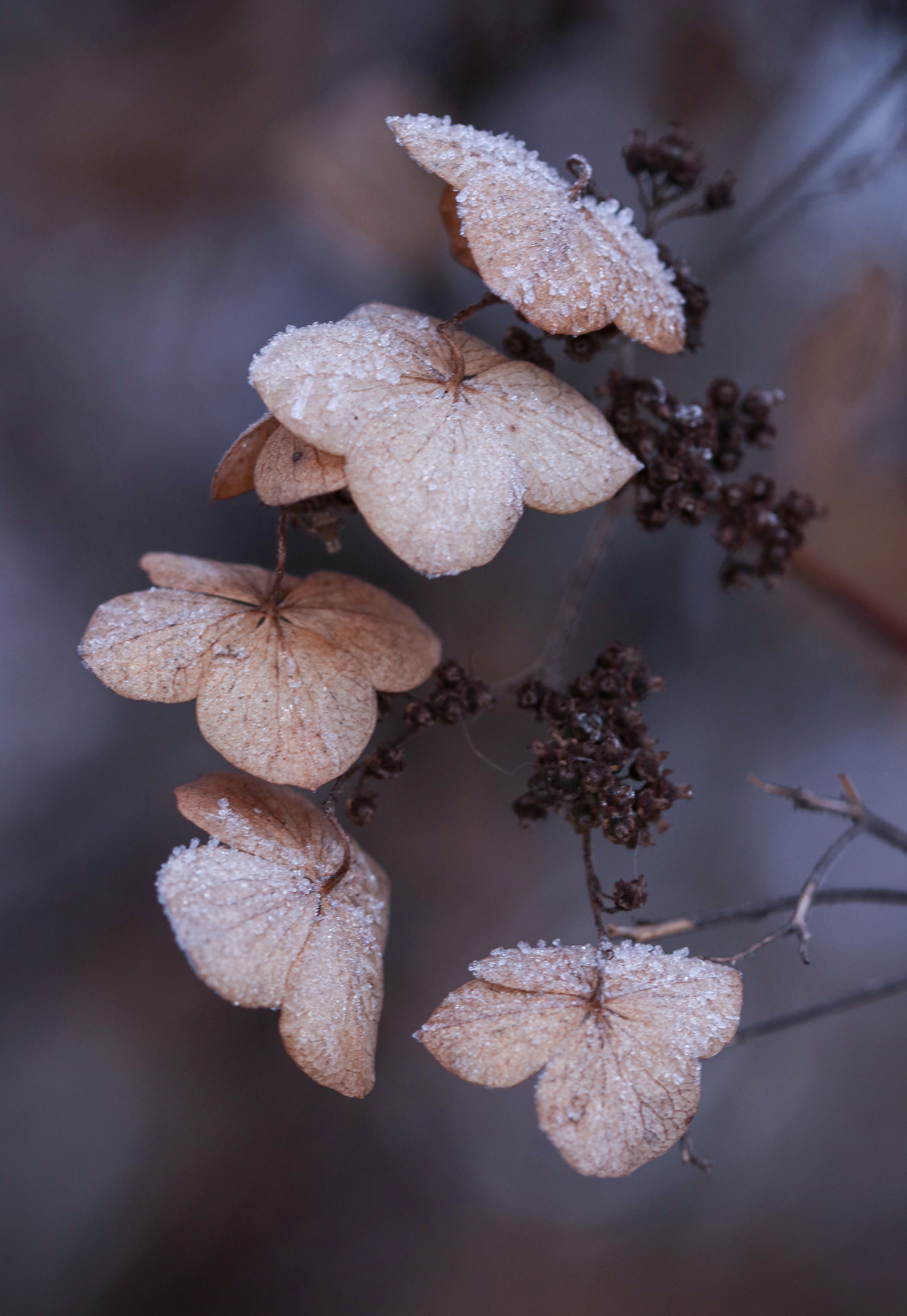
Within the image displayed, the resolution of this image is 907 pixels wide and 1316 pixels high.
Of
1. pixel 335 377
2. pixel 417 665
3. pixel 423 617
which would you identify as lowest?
pixel 423 617

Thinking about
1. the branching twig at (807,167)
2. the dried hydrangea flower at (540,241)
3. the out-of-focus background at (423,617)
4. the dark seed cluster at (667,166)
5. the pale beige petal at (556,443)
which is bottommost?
the out-of-focus background at (423,617)

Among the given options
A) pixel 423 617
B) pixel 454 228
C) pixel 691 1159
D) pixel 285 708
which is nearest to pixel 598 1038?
pixel 691 1159

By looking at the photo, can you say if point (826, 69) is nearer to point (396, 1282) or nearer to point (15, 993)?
point (15, 993)

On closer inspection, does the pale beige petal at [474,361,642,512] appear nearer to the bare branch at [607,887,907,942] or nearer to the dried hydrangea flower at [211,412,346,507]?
the dried hydrangea flower at [211,412,346,507]

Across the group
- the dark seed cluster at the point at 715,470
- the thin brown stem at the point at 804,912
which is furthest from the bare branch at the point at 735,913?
the dark seed cluster at the point at 715,470

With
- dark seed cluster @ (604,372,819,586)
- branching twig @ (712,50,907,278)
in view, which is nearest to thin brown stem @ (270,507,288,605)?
dark seed cluster @ (604,372,819,586)

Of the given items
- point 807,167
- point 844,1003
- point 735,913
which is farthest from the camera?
point 807,167

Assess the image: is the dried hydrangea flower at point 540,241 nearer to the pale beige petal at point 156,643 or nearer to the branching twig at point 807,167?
the pale beige petal at point 156,643

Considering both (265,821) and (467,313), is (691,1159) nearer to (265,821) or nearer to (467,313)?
(265,821)
